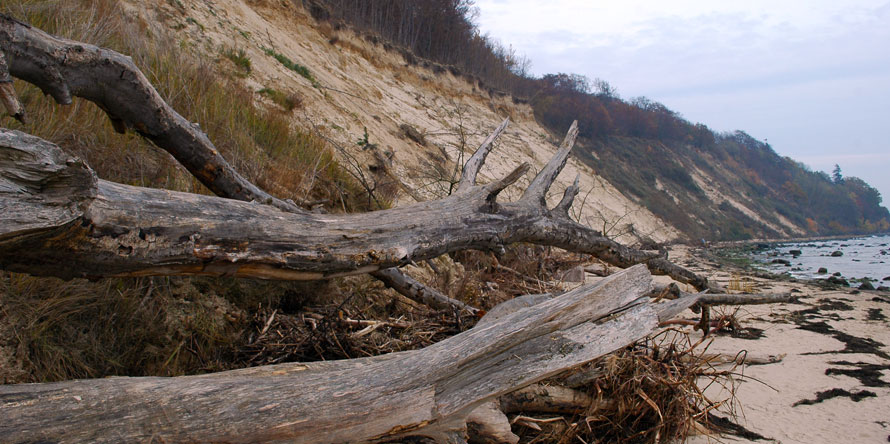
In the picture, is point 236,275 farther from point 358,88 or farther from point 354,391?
point 358,88

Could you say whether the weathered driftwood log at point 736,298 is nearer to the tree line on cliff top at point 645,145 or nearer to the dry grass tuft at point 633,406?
the dry grass tuft at point 633,406

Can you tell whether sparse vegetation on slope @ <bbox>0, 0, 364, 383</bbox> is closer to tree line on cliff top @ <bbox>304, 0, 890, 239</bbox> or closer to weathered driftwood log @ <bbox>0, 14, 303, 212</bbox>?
weathered driftwood log @ <bbox>0, 14, 303, 212</bbox>

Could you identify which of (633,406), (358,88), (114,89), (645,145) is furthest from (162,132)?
(645,145)

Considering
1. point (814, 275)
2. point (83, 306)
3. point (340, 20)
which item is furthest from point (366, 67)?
point (814, 275)

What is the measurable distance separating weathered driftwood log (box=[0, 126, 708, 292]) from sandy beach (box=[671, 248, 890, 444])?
1.84 m

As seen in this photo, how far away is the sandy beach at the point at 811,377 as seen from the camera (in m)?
2.78

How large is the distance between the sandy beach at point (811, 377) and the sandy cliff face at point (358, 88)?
2.65 meters

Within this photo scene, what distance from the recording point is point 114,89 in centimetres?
225

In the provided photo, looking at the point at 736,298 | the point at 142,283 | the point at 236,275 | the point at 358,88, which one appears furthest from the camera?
the point at 358,88

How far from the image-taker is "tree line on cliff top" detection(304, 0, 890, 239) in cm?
1866

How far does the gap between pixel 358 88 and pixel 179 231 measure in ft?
33.9

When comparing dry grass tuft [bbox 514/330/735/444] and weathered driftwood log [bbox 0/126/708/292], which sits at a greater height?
weathered driftwood log [bbox 0/126/708/292]

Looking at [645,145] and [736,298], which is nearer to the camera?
[736,298]

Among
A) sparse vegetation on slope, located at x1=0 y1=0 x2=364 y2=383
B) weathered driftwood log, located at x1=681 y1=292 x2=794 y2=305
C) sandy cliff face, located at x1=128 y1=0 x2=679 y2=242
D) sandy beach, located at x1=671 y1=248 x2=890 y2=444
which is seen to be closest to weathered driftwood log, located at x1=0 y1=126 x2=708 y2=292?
sparse vegetation on slope, located at x1=0 y1=0 x2=364 y2=383
